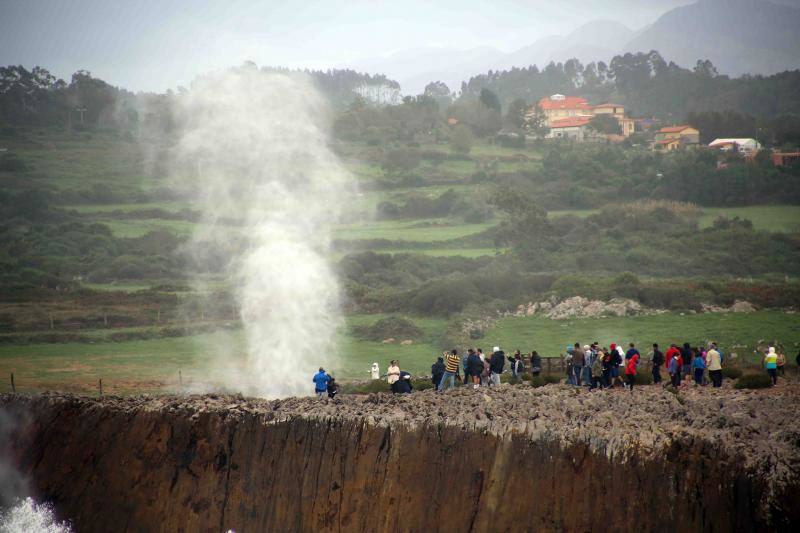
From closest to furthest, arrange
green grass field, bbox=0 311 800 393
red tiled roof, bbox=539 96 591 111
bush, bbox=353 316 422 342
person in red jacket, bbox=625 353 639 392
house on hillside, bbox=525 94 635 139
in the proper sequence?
person in red jacket, bbox=625 353 639 392 < green grass field, bbox=0 311 800 393 < bush, bbox=353 316 422 342 < house on hillside, bbox=525 94 635 139 < red tiled roof, bbox=539 96 591 111

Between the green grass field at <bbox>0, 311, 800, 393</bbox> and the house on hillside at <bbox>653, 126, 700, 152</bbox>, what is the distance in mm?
82244

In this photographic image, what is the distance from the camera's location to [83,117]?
122750 millimetres

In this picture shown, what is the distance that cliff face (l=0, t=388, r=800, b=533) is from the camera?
16.5m

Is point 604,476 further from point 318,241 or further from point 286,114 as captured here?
point 318,241

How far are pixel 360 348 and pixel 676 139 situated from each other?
323 feet

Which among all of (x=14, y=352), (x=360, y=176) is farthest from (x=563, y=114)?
(x=14, y=352)

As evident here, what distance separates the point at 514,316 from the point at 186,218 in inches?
1512

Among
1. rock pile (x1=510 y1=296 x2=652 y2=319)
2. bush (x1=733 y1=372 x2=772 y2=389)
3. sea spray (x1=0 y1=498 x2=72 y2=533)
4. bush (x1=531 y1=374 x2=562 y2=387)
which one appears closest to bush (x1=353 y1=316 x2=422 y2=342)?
rock pile (x1=510 y1=296 x2=652 y2=319)

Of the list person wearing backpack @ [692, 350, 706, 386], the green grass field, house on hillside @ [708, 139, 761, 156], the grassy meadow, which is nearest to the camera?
person wearing backpack @ [692, 350, 706, 386]

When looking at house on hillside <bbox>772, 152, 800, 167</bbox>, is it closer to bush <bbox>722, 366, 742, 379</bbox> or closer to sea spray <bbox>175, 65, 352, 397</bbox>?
sea spray <bbox>175, 65, 352, 397</bbox>

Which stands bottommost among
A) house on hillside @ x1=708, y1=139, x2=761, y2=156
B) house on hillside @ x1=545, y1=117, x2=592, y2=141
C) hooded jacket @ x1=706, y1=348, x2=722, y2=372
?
hooded jacket @ x1=706, y1=348, x2=722, y2=372

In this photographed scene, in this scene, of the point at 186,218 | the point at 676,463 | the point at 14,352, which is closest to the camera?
the point at 676,463

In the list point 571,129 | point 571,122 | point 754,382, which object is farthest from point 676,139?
point 754,382

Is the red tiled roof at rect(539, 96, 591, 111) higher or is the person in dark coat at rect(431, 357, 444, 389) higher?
the red tiled roof at rect(539, 96, 591, 111)
